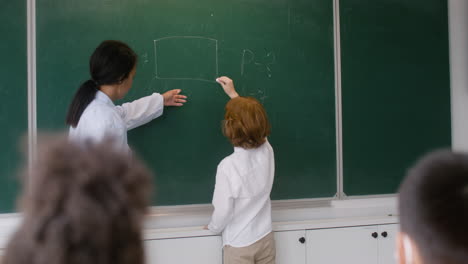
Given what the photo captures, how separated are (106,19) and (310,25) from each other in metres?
1.24

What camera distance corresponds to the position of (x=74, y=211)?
46 cm

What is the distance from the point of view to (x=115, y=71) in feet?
7.06

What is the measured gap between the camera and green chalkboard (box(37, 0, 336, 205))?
2459mm

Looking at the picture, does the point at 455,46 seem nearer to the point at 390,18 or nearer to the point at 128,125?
the point at 390,18

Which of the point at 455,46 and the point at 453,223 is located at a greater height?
the point at 455,46

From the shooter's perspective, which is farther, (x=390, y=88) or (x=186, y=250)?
(x=390, y=88)

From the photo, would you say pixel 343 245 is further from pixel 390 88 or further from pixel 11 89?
pixel 11 89

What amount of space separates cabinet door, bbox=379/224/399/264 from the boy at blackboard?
0.84 metres

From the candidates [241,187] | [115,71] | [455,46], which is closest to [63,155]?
[115,71]

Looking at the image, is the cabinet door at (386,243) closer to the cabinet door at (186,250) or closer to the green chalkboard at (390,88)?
the green chalkboard at (390,88)

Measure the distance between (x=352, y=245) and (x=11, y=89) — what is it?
2174 millimetres

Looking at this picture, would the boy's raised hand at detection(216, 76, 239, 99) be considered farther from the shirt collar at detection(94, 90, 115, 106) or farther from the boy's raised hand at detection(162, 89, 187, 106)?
the shirt collar at detection(94, 90, 115, 106)

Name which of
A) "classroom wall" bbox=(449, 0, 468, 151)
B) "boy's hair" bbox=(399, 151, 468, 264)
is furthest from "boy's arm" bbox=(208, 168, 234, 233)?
"classroom wall" bbox=(449, 0, 468, 151)

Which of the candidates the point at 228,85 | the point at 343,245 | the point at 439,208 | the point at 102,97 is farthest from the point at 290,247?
the point at 439,208
